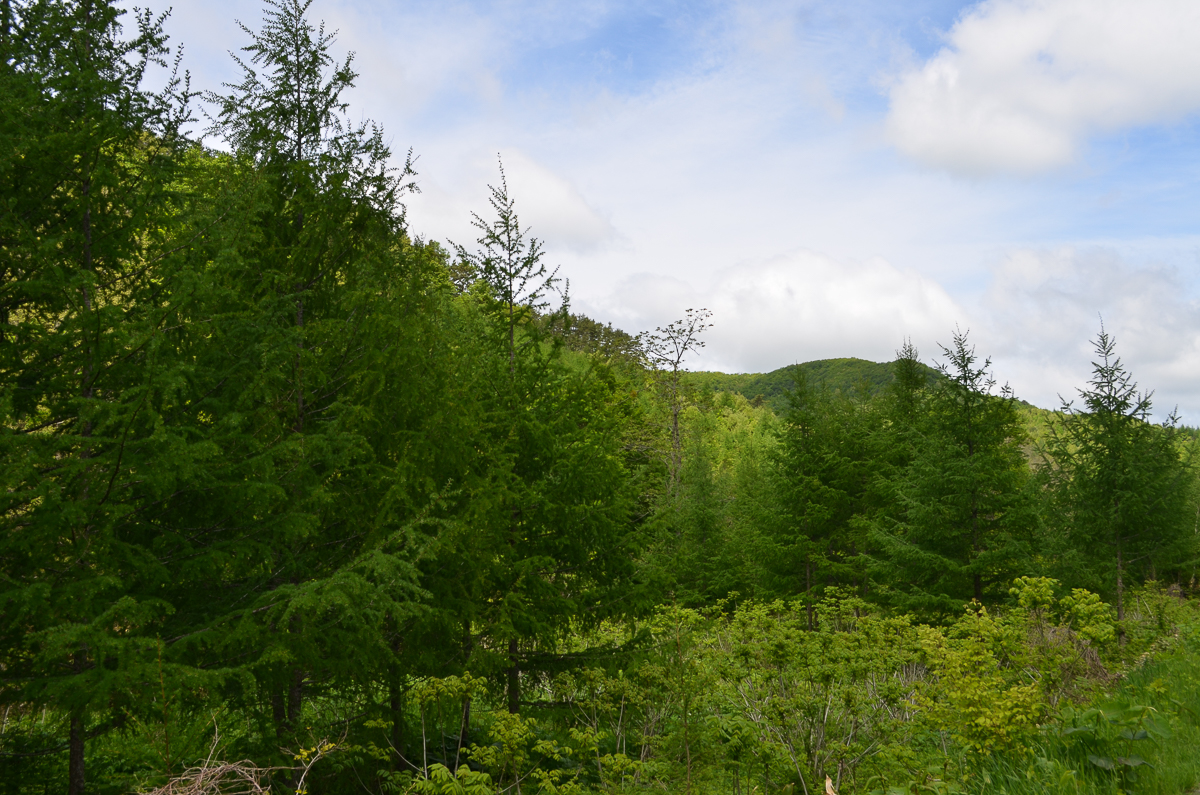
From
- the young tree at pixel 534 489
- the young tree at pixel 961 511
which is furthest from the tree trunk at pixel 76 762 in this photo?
the young tree at pixel 961 511

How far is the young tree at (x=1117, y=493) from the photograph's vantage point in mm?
14750

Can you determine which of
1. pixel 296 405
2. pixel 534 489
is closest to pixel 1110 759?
pixel 534 489

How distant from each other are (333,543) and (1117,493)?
1670 cm

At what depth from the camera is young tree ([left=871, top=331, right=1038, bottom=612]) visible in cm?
1405

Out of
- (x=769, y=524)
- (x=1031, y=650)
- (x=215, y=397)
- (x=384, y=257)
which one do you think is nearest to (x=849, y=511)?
(x=769, y=524)

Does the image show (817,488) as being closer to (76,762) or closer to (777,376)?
(76,762)

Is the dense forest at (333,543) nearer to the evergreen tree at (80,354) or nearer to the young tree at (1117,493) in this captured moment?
the evergreen tree at (80,354)

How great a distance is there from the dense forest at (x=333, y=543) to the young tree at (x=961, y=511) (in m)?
3.51

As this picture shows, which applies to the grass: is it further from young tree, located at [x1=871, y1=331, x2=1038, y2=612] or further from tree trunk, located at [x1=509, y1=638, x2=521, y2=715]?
young tree, located at [x1=871, y1=331, x2=1038, y2=612]

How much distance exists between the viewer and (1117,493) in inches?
585

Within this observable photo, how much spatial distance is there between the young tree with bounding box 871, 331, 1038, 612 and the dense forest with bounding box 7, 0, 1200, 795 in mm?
3514

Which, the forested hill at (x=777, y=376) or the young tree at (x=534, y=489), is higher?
the forested hill at (x=777, y=376)

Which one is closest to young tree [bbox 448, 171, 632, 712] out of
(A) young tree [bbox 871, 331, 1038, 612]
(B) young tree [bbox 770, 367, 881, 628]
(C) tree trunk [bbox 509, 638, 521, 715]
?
(C) tree trunk [bbox 509, 638, 521, 715]

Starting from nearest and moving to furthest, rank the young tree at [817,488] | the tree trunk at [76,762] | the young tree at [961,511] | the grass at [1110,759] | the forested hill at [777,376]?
the grass at [1110,759] → the tree trunk at [76,762] → the young tree at [961,511] → the young tree at [817,488] → the forested hill at [777,376]
